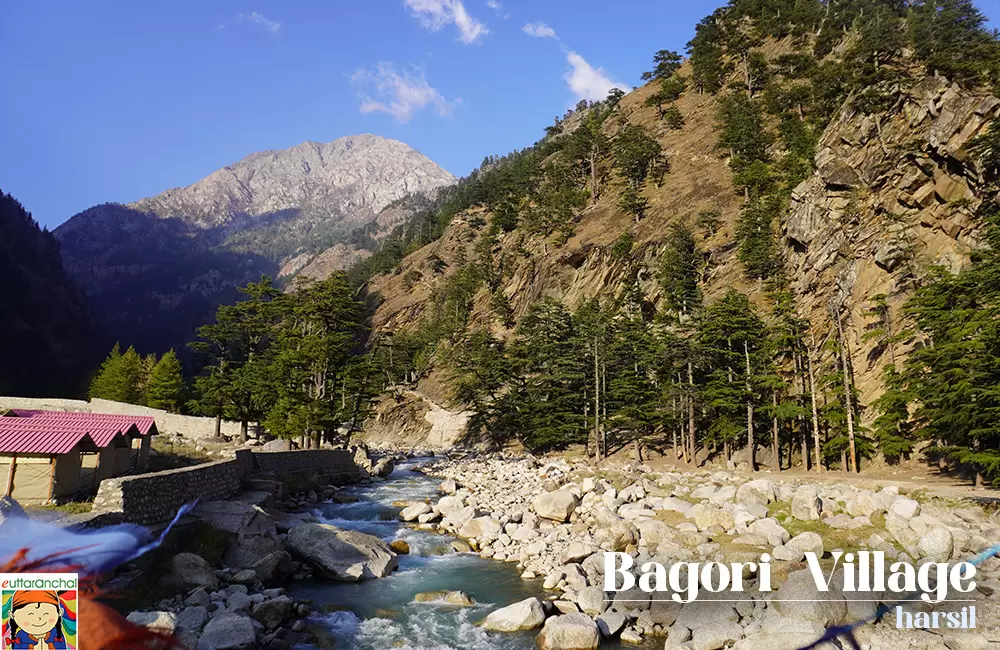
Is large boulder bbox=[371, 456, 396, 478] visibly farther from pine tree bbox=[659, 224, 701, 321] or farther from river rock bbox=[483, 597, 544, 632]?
pine tree bbox=[659, 224, 701, 321]

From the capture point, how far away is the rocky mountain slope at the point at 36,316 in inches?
4158

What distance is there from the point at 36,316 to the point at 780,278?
146532 mm

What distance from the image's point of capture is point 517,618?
1396cm

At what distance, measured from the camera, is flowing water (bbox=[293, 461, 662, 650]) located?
43.7 ft

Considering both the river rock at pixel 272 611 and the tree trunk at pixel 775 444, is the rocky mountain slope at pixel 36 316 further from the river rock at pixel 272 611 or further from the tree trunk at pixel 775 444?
the tree trunk at pixel 775 444

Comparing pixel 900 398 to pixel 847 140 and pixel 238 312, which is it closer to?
pixel 847 140

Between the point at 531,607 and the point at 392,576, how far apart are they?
612 centimetres

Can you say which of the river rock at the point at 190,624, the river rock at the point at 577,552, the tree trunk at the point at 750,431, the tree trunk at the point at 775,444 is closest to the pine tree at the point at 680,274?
the tree trunk at the point at 750,431

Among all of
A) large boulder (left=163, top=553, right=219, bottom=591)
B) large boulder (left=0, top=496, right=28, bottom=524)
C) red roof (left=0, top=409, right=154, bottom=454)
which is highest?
red roof (left=0, top=409, right=154, bottom=454)

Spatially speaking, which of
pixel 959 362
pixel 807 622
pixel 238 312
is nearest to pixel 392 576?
pixel 807 622

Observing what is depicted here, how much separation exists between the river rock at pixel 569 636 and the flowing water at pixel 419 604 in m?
0.45

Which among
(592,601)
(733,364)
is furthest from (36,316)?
(592,601)

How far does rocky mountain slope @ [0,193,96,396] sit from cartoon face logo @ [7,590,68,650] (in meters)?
116

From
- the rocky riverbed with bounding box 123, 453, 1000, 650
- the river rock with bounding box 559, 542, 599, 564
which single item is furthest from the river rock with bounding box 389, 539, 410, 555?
the river rock with bounding box 559, 542, 599, 564
